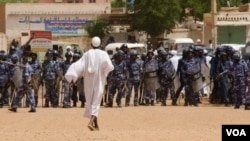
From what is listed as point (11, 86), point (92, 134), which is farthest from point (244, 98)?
point (92, 134)

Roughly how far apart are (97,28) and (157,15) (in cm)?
603

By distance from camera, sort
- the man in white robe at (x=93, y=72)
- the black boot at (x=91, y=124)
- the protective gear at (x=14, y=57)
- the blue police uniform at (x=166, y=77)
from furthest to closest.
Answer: the blue police uniform at (x=166, y=77), the protective gear at (x=14, y=57), the man in white robe at (x=93, y=72), the black boot at (x=91, y=124)

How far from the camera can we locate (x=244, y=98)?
2145 cm

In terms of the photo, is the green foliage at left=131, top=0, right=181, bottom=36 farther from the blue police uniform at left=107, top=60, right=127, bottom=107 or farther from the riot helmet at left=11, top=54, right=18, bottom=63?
the riot helmet at left=11, top=54, right=18, bottom=63

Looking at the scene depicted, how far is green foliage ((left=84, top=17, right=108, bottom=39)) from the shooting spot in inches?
2424

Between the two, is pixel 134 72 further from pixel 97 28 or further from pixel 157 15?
pixel 97 28

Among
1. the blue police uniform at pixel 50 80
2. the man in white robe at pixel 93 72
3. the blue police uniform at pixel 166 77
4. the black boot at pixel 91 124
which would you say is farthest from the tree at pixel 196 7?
the black boot at pixel 91 124

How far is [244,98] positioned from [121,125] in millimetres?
6169

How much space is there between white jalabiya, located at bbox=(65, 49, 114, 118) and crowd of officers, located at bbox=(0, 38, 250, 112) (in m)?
7.28

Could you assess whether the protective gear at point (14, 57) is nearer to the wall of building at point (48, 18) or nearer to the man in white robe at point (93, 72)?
the man in white robe at point (93, 72)

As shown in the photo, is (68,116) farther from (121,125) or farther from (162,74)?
(162,74)

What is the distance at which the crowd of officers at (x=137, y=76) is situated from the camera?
22188 mm

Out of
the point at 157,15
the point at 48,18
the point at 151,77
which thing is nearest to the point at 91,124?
the point at 151,77

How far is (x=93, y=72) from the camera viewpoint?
14445mm
